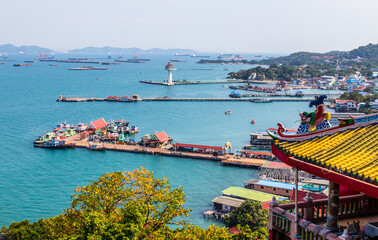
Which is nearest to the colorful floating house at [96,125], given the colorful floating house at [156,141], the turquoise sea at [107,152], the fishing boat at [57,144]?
the turquoise sea at [107,152]

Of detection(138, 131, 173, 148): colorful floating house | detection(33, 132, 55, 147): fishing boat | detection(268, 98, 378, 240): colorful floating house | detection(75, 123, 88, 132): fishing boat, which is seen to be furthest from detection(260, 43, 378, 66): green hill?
detection(268, 98, 378, 240): colorful floating house

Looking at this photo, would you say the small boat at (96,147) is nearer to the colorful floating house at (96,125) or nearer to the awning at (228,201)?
the colorful floating house at (96,125)

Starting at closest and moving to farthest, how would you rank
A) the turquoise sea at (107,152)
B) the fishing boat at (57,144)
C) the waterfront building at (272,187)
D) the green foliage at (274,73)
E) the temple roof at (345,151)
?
the temple roof at (345,151) → the waterfront building at (272,187) → the turquoise sea at (107,152) → the fishing boat at (57,144) → the green foliage at (274,73)

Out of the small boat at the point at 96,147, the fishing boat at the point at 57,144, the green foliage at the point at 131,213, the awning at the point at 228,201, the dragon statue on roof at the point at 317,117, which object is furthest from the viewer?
the fishing boat at the point at 57,144

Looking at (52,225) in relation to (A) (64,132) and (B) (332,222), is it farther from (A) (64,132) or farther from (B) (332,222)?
(A) (64,132)

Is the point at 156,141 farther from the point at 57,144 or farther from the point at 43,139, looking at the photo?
the point at 43,139
